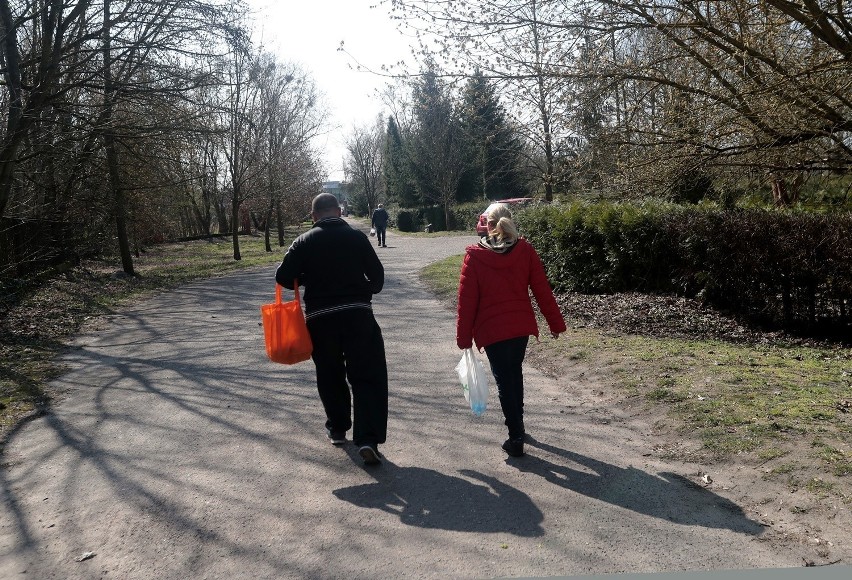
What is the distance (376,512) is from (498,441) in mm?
1498

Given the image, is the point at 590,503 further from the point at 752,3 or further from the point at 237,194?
the point at 237,194

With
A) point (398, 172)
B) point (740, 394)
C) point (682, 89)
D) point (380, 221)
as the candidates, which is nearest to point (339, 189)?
point (398, 172)

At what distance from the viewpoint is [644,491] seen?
→ 14.7 ft

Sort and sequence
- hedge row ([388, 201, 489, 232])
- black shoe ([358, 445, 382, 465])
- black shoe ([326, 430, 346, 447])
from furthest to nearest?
hedge row ([388, 201, 489, 232]), black shoe ([326, 430, 346, 447]), black shoe ([358, 445, 382, 465])

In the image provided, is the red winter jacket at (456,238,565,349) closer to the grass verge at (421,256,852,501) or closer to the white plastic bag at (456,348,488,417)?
the white plastic bag at (456,348,488,417)

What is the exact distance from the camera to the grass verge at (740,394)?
4820 mm

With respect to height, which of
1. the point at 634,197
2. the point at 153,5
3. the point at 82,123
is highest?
the point at 153,5

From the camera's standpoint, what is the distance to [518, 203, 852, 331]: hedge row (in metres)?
8.58

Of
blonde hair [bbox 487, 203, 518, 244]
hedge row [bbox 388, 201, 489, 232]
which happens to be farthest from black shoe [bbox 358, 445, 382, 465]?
hedge row [bbox 388, 201, 489, 232]

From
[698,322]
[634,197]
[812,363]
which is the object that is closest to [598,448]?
[812,363]

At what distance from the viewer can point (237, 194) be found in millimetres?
30812

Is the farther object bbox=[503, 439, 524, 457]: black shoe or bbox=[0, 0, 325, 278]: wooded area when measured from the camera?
bbox=[0, 0, 325, 278]: wooded area

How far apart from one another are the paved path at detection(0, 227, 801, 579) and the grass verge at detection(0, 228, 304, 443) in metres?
0.72

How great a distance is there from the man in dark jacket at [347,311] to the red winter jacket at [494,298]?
65 centimetres
